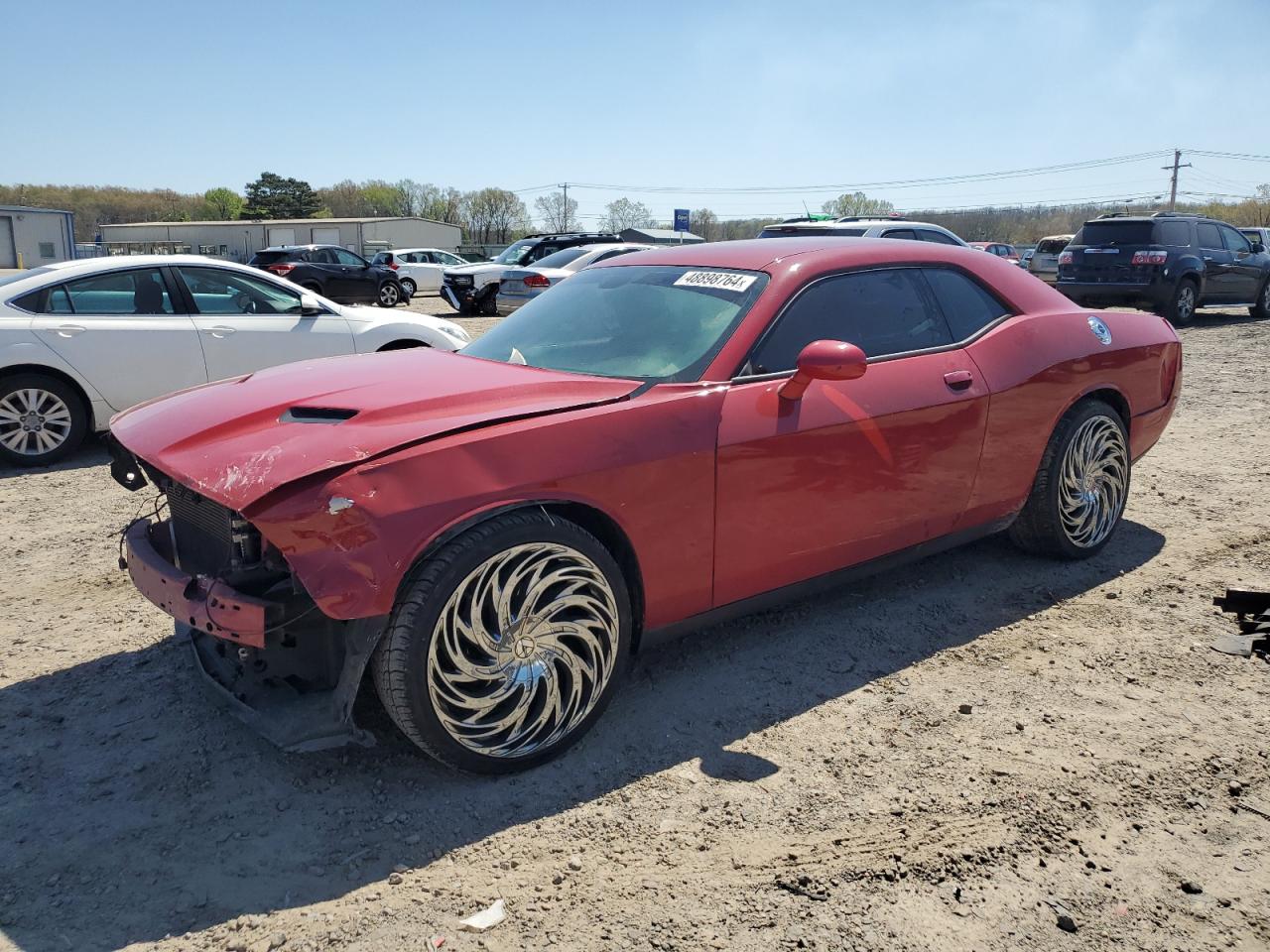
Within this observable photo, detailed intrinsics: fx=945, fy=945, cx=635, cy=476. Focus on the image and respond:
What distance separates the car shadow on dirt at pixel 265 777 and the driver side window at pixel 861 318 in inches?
45.0

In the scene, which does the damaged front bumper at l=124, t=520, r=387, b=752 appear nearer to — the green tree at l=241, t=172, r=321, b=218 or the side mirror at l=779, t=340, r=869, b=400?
the side mirror at l=779, t=340, r=869, b=400

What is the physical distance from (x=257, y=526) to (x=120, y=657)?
5.48 feet

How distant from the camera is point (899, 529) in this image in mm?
3727

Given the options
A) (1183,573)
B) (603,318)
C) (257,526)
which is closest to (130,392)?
(603,318)

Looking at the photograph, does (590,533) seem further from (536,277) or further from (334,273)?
(334,273)

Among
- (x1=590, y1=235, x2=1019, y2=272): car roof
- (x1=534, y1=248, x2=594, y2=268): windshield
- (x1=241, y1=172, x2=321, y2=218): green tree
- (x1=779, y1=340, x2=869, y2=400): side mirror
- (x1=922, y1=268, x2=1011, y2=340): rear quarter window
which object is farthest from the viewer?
(x1=241, y1=172, x2=321, y2=218): green tree

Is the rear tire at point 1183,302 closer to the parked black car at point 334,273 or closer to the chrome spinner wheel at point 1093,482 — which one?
the chrome spinner wheel at point 1093,482

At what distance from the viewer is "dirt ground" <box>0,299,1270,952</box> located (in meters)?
2.26

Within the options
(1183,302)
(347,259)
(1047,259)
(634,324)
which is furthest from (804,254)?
(1047,259)

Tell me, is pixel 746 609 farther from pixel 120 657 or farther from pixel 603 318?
pixel 120 657

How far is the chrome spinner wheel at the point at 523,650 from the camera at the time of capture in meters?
2.66

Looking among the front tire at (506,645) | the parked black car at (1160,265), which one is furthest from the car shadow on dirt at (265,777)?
the parked black car at (1160,265)

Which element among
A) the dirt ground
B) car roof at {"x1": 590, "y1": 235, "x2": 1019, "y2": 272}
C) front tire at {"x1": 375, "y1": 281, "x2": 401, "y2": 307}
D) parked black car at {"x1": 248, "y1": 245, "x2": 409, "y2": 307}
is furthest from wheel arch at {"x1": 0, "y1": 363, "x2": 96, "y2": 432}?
front tire at {"x1": 375, "y1": 281, "x2": 401, "y2": 307}

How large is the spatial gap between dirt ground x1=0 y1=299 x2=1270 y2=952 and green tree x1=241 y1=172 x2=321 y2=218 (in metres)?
99.5
